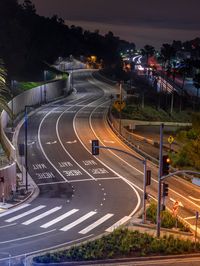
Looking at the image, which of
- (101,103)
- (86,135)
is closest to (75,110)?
(101,103)

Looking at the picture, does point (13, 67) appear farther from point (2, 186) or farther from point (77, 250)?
point (77, 250)

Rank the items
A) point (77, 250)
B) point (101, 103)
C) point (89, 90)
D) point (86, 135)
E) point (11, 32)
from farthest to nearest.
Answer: point (89, 90)
point (11, 32)
point (101, 103)
point (86, 135)
point (77, 250)

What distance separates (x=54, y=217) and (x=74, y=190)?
9.36 m

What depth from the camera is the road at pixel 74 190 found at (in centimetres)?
3931

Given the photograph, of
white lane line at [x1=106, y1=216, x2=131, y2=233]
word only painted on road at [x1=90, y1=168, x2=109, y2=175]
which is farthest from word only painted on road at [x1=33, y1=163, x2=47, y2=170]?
white lane line at [x1=106, y1=216, x2=131, y2=233]

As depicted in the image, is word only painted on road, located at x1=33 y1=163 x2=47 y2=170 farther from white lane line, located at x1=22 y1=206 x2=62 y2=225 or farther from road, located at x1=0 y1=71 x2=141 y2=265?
white lane line, located at x1=22 y1=206 x2=62 y2=225

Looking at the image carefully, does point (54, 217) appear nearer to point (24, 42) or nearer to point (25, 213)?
point (25, 213)

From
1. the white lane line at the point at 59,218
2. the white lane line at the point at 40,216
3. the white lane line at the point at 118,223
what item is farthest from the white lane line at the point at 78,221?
the white lane line at the point at 40,216

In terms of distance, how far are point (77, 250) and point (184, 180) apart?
2883 cm

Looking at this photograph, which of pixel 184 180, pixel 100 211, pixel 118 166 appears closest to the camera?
pixel 100 211

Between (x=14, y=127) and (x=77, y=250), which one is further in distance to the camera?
(x=14, y=127)

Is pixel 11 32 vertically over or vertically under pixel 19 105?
over

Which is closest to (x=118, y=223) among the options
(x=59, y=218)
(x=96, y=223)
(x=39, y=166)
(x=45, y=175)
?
(x=96, y=223)

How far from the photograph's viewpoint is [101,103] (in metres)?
120
